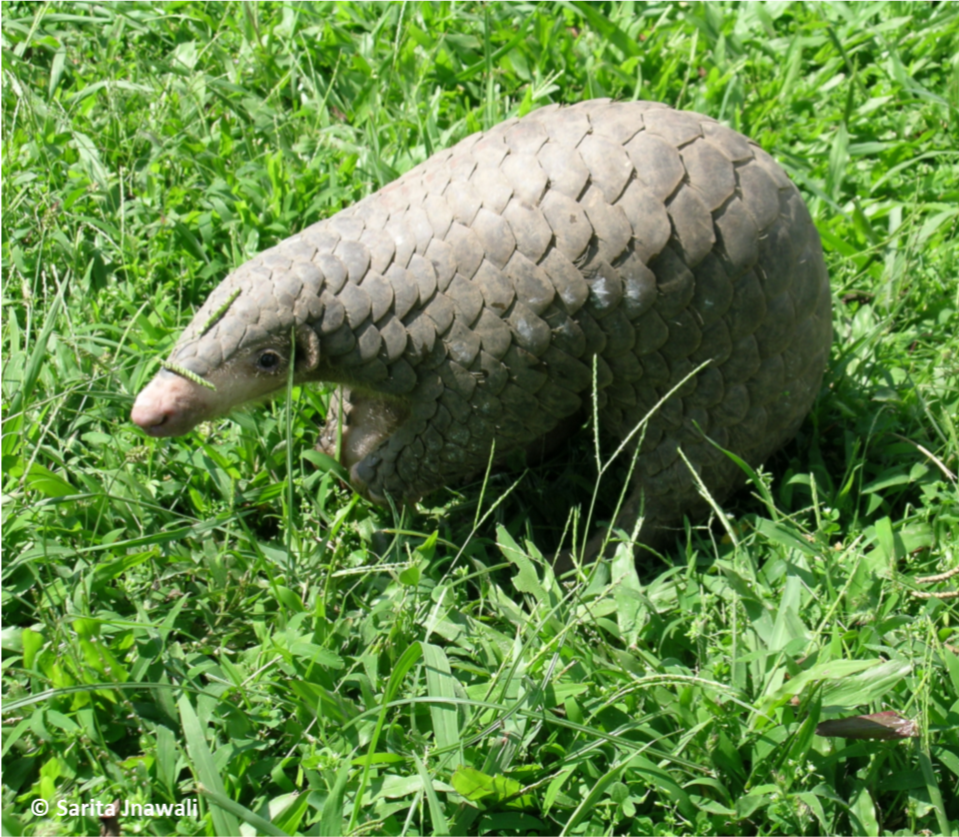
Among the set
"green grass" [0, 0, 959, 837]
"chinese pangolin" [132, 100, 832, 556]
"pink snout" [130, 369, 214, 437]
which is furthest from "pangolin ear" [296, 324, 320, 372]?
"green grass" [0, 0, 959, 837]

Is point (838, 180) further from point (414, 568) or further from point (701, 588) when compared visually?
point (414, 568)

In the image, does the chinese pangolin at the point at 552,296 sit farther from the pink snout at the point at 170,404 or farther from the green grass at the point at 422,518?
the green grass at the point at 422,518

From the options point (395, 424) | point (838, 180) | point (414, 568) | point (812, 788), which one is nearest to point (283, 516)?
point (395, 424)

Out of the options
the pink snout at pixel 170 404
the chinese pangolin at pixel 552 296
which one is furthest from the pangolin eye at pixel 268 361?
the pink snout at pixel 170 404

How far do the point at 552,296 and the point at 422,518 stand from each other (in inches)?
38.2

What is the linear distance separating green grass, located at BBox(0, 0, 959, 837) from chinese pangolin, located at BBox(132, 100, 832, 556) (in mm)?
338

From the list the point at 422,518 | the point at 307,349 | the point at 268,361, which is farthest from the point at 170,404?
the point at 422,518

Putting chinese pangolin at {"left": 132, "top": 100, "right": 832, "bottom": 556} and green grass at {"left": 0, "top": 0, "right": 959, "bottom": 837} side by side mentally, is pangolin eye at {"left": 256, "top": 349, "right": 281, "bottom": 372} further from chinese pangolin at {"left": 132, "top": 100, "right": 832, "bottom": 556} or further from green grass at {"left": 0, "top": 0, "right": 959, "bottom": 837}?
green grass at {"left": 0, "top": 0, "right": 959, "bottom": 837}

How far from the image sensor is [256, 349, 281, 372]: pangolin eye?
248 centimetres

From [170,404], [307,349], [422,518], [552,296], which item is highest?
[552,296]

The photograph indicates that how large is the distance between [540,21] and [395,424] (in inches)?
81.9

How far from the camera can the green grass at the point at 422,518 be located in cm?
215

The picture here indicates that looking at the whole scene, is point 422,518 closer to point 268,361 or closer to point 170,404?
point 268,361

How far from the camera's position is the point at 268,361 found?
2.50 m
